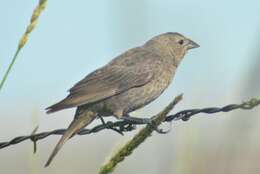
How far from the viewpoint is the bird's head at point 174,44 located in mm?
6250

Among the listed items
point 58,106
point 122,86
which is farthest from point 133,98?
point 58,106

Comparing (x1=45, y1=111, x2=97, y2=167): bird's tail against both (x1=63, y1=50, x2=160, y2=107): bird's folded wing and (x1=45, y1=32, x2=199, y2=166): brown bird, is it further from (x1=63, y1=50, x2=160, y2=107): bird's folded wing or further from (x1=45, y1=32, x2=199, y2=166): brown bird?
(x1=63, y1=50, x2=160, y2=107): bird's folded wing

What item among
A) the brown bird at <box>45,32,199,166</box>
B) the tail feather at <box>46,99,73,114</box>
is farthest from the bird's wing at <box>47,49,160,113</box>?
the tail feather at <box>46,99,73,114</box>

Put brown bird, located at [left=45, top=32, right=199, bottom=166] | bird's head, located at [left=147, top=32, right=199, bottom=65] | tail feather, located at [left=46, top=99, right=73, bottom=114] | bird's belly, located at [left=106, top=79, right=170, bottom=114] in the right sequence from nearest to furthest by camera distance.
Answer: tail feather, located at [left=46, top=99, right=73, bottom=114] < brown bird, located at [left=45, top=32, right=199, bottom=166] < bird's belly, located at [left=106, top=79, right=170, bottom=114] < bird's head, located at [left=147, top=32, right=199, bottom=65]

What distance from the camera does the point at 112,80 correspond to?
5.41m

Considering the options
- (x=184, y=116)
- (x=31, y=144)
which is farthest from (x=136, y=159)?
(x=31, y=144)

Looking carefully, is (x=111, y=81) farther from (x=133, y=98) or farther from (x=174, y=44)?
(x=174, y=44)

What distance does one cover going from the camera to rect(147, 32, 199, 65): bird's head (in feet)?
20.5

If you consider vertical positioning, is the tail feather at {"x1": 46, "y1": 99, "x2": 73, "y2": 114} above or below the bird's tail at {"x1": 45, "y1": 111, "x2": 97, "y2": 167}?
above

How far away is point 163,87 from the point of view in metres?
5.54

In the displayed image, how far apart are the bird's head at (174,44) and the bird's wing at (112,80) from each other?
0.41m

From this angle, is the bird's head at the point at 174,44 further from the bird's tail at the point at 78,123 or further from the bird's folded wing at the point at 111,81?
the bird's tail at the point at 78,123

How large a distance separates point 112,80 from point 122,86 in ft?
0.27

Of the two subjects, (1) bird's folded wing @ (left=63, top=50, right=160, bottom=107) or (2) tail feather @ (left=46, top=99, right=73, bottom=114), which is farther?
(1) bird's folded wing @ (left=63, top=50, right=160, bottom=107)
